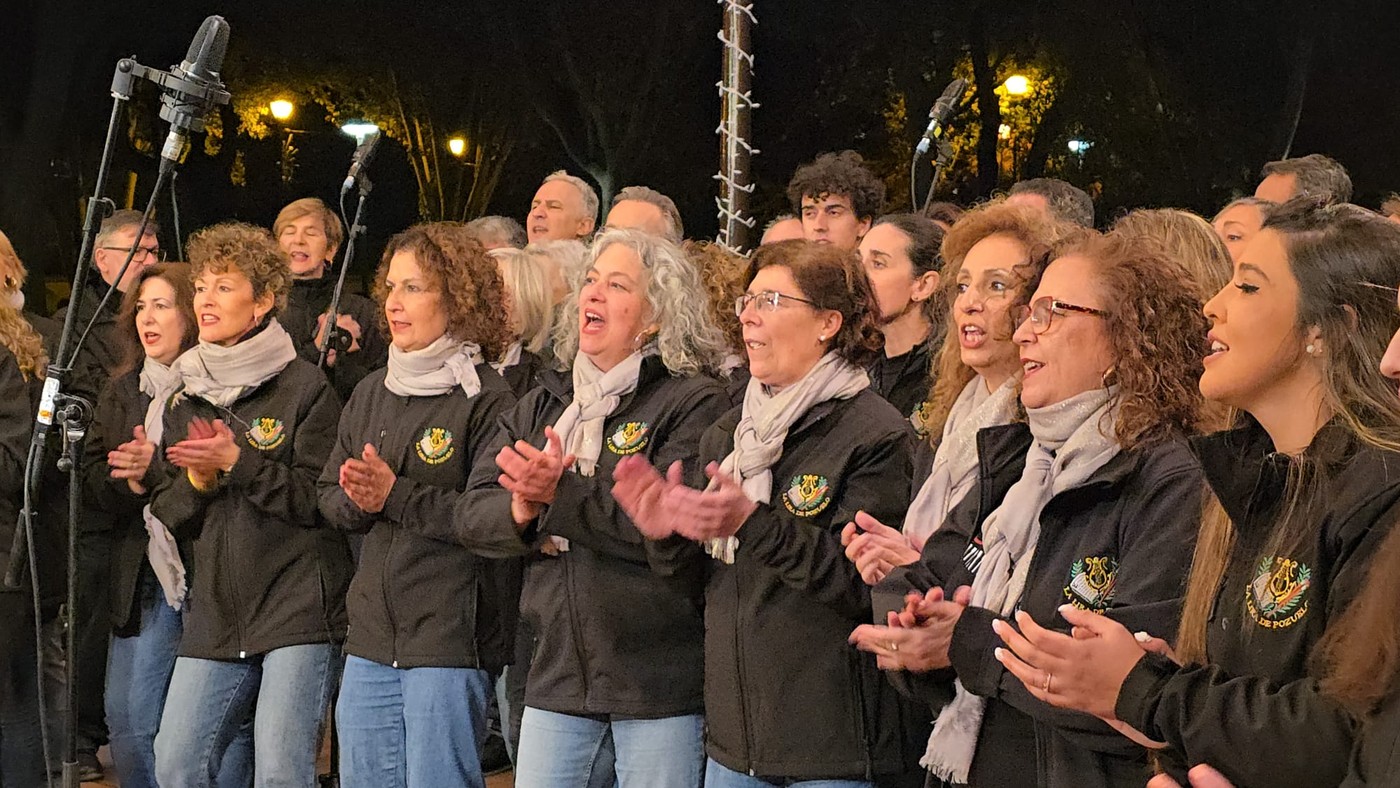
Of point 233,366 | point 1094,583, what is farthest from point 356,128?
point 1094,583

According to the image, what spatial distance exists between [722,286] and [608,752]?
4.07 feet

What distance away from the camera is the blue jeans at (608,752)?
10.7 feet

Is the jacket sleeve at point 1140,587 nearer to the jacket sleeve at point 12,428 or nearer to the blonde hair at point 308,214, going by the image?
the jacket sleeve at point 12,428

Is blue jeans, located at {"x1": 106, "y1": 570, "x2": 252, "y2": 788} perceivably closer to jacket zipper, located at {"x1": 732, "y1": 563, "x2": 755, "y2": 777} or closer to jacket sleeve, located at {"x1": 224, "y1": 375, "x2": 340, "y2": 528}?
jacket sleeve, located at {"x1": 224, "y1": 375, "x2": 340, "y2": 528}

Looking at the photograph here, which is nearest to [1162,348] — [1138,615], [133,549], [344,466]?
[1138,615]

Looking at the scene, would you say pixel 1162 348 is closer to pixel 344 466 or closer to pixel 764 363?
pixel 764 363

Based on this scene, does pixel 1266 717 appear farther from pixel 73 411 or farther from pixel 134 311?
pixel 134 311

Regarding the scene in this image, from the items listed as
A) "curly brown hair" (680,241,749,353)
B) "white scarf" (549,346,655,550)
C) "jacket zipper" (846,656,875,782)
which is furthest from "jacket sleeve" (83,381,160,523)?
"jacket zipper" (846,656,875,782)

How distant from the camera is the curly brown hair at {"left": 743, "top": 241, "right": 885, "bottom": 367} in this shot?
3250 millimetres

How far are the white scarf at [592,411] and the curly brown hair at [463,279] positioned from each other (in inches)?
22.9

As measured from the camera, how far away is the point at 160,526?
4277 millimetres

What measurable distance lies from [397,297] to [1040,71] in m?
4.30

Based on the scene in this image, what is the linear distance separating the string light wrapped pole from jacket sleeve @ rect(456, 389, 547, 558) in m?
1.83

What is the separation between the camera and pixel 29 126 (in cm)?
830
